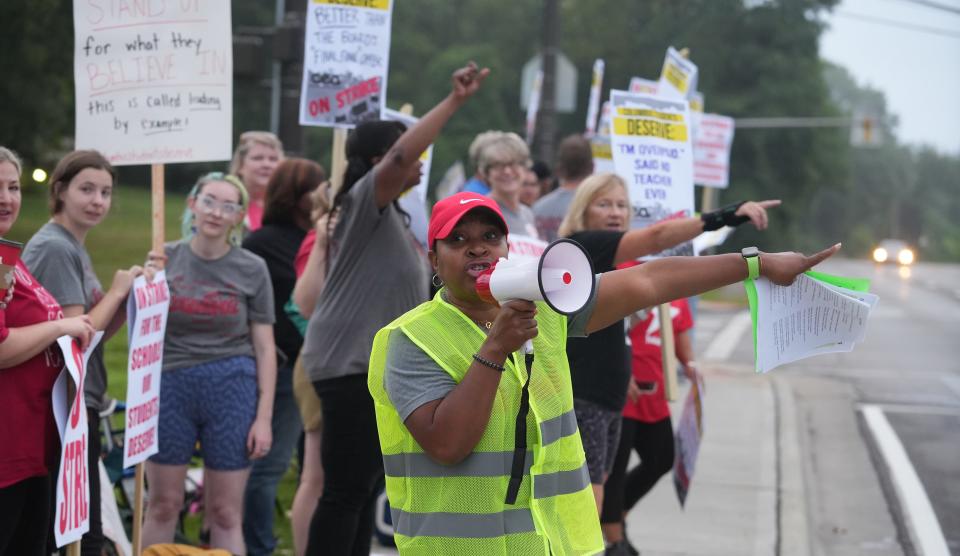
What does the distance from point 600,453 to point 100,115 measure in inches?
99.0

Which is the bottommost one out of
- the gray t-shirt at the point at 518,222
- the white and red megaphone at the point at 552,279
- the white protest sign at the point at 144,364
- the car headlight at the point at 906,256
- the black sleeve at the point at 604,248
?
the car headlight at the point at 906,256

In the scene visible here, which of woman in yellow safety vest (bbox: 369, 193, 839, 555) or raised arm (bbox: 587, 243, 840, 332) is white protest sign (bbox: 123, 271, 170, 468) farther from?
raised arm (bbox: 587, 243, 840, 332)

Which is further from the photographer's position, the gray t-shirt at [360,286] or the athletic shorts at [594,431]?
the athletic shorts at [594,431]

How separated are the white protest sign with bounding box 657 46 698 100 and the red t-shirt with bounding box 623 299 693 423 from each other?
87.4 inches

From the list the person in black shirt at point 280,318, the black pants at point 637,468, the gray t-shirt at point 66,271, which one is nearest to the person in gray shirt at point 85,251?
the gray t-shirt at point 66,271

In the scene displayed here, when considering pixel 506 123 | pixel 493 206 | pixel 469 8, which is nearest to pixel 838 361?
pixel 493 206

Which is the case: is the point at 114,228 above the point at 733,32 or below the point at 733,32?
below

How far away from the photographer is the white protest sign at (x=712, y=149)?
1211 cm

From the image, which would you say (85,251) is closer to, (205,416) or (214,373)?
(214,373)

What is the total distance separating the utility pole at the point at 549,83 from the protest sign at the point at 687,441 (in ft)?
28.2

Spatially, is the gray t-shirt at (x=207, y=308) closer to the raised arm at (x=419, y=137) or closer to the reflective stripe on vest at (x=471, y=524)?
the raised arm at (x=419, y=137)

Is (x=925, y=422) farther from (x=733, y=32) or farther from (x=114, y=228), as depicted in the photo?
(x=733, y=32)

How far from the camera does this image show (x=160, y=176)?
17.4 ft

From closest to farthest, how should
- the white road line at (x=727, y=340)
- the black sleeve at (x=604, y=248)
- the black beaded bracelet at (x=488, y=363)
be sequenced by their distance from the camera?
1. the black beaded bracelet at (x=488, y=363)
2. the black sleeve at (x=604, y=248)
3. the white road line at (x=727, y=340)
